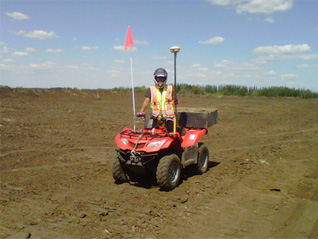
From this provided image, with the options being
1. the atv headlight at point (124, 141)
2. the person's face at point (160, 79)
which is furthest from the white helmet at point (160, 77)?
the atv headlight at point (124, 141)

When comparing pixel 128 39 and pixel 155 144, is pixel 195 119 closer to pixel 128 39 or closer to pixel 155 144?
pixel 155 144

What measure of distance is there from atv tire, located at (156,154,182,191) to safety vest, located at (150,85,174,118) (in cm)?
90

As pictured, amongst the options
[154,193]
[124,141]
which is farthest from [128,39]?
[154,193]

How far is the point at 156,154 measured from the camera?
552cm

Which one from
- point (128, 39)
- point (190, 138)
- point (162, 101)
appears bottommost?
point (190, 138)

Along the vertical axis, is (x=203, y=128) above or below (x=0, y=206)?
above

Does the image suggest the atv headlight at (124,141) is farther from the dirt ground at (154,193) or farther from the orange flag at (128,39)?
the orange flag at (128,39)

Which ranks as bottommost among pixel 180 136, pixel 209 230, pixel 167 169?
pixel 209 230

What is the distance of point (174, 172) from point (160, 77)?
1.83 meters

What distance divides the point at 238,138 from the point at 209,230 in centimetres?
715

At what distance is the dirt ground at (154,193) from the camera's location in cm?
427

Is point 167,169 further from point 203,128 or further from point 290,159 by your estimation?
point 290,159

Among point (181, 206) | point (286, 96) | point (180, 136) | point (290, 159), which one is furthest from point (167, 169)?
point (286, 96)

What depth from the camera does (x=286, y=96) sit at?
32.1 metres
